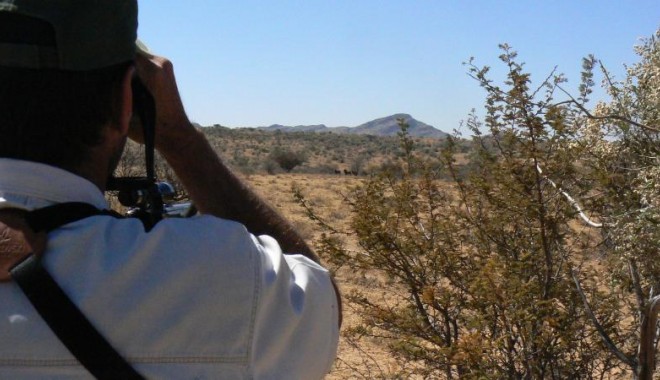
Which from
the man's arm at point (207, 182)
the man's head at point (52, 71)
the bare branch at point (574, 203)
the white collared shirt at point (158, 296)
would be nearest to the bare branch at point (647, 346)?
the bare branch at point (574, 203)

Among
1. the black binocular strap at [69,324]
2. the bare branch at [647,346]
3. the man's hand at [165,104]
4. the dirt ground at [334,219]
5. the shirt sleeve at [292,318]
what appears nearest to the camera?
the black binocular strap at [69,324]

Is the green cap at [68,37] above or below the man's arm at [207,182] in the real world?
above

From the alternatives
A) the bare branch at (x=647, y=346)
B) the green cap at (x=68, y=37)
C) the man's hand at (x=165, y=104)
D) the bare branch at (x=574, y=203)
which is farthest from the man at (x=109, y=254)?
the bare branch at (x=574, y=203)

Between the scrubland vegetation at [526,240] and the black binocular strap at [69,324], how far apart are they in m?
3.17

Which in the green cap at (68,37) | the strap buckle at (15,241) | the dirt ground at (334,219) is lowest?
the dirt ground at (334,219)

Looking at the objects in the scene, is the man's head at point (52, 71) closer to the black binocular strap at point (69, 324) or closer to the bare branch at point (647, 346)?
the black binocular strap at point (69, 324)

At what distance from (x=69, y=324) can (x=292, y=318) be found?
0.30 m

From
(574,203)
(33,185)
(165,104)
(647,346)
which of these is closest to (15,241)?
(33,185)

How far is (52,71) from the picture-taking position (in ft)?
3.65

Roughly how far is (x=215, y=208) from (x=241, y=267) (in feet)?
1.19

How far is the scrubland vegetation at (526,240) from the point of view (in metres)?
4.16

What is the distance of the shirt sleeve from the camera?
113 cm

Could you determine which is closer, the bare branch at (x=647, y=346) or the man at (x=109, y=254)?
the man at (x=109, y=254)

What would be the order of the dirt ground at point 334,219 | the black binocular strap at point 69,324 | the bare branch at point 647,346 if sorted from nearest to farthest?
the black binocular strap at point 69,324
the bare branch at point 647,346
the dirt ground at point 334,219
